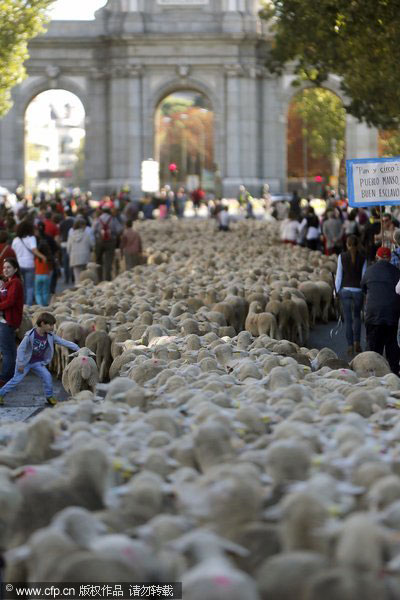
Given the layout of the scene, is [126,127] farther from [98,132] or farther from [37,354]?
[37,354]

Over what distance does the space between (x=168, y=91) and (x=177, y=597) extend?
6209 centimetres

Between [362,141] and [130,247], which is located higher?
[362,141]

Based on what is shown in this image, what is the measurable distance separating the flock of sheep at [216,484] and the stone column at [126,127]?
2151 inches

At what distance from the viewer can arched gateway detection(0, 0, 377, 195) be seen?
213ft

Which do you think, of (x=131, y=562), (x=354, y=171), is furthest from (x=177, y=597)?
(x=354, y=171)

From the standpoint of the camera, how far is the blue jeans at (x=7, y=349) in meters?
14.7

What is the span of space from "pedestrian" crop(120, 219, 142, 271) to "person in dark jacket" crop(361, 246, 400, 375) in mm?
13072

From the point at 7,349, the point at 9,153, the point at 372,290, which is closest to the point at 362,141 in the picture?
the point at 9,153

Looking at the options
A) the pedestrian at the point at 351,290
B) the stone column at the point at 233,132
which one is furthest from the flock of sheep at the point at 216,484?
the stone column at the point at 233,132

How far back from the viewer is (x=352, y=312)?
17.8 meters

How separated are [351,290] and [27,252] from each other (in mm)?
6263

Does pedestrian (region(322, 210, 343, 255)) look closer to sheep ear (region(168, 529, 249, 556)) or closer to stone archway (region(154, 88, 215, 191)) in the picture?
sheep ear (region(168, 529, 249, 556))

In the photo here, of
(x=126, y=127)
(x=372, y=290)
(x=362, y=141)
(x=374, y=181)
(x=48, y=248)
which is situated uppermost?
(x=126, y=127)

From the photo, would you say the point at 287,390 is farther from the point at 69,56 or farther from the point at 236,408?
the point at 69,56
